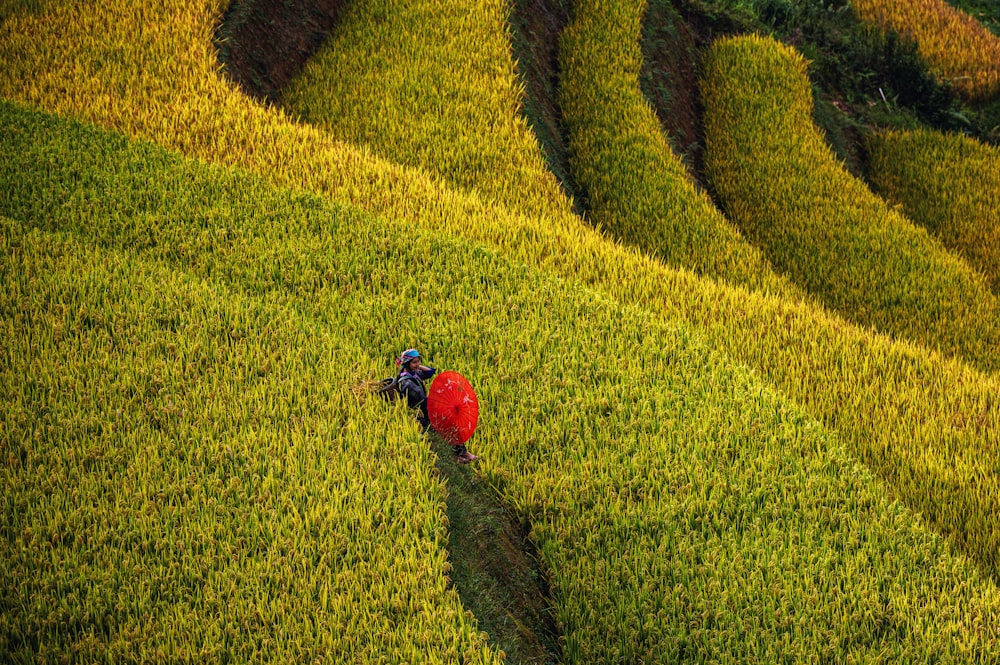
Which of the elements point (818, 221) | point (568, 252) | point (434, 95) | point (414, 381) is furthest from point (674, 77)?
point (414, 381)

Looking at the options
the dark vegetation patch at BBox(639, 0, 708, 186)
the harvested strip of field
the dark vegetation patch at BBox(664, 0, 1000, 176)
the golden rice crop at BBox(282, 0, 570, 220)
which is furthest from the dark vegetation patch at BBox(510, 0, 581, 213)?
the harvested strip of field

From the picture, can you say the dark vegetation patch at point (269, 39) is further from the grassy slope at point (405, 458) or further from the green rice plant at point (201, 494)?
the green rice plant at point (201, 494)

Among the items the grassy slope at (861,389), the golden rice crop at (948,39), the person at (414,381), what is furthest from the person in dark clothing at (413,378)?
the golden rice crop at (948,39)

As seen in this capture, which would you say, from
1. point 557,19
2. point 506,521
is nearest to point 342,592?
point 506,521

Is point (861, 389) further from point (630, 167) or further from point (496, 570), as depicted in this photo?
point (630, 167)

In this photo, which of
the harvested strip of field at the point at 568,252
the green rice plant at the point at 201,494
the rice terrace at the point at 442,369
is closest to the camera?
the green rice plant at the point at 201,494

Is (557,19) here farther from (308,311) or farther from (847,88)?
(308,311)
